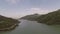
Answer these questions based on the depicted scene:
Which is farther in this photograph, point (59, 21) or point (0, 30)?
point (59, 21)

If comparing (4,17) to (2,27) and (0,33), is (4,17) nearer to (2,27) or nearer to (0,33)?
(2,27)

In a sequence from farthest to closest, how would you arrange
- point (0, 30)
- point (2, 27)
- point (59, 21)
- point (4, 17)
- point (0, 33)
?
point (59, 21)
point (4, 17)
point (2, 27)
point (0, 30)
point (0, 33)

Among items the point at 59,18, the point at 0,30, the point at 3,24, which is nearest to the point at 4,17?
the point at 3,24

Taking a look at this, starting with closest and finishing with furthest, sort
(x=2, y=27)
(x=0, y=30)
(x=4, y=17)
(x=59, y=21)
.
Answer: (x=0, y=30) → (x=2, y=27) → (x=4, y=17) → (x=59, y=21)

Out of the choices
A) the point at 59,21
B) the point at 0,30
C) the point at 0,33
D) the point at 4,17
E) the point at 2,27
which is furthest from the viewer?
the point at 59,21

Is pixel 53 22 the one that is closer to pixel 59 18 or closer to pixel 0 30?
pixel 59 18

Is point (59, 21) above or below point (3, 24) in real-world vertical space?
above

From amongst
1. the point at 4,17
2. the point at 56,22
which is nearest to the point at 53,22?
the point at 56,22

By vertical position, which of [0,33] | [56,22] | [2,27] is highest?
[56,22]

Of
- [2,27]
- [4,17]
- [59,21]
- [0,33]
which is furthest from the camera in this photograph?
[59,21]

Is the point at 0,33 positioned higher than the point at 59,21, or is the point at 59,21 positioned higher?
the point at 59,21
